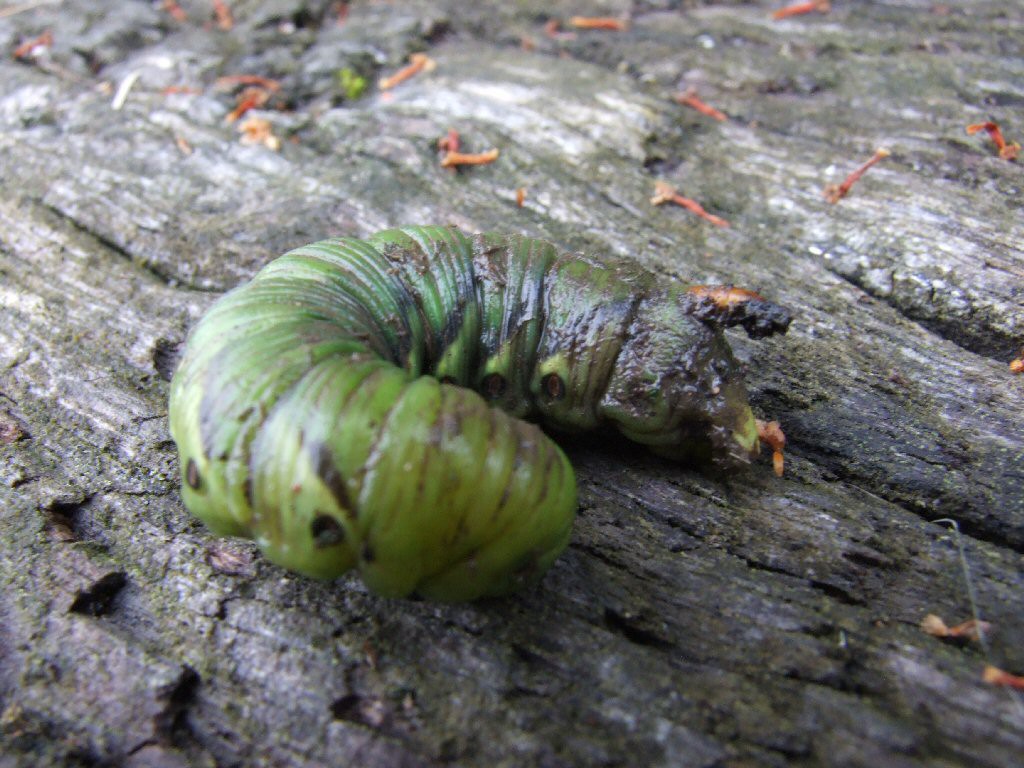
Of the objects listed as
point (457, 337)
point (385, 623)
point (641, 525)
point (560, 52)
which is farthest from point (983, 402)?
point (560, 52)

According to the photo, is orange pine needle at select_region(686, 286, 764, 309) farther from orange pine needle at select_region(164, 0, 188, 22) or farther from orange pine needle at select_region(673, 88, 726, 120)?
orange pine needle at select_region(164, 0, 188, 22)

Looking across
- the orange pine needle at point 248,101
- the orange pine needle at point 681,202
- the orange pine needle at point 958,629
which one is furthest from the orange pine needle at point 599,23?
the orange pine needle at point 958,629

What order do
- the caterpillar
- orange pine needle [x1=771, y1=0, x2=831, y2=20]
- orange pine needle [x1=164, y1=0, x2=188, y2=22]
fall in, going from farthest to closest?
orange pine needle [x1=164, y1=0, x2=188, y2=22], orange pine needle [x1=771, y1=0, x2=831, y2=20], the caterpillar

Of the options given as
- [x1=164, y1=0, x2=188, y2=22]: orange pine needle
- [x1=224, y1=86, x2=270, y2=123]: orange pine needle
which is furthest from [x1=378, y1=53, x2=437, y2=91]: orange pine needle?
[x1=164, y1=0, x2=188, y2=22]: orange pine needle

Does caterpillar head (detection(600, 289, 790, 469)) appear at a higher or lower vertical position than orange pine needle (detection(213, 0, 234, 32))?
lower

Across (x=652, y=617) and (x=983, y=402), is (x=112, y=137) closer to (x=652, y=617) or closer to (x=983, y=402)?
(x=652, y=617)

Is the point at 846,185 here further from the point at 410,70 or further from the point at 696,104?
the point at 410,70
